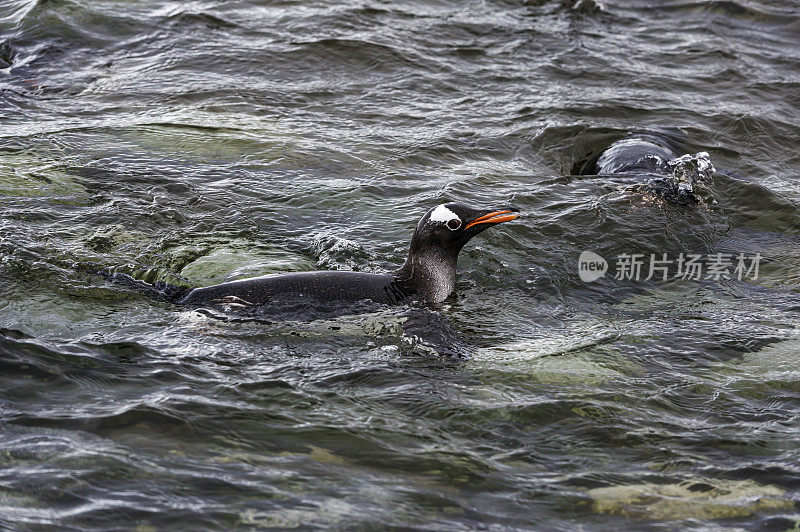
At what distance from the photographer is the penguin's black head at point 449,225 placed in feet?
22.1

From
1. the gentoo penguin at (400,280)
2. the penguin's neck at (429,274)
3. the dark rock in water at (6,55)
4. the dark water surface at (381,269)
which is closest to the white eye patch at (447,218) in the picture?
the gentoo penguin at (400,280)

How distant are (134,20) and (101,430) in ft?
31.2

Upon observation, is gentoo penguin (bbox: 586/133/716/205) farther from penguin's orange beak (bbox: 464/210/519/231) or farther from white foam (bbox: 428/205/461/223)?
white foam (bbox: 428/205/461/223)

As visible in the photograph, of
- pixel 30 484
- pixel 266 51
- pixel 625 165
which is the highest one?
pixel 266 51

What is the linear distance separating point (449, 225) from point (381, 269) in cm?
89

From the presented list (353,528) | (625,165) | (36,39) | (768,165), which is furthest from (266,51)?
(353,528)

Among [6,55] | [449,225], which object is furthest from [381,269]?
[6,55]

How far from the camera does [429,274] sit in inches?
267

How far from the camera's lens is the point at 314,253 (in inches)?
297

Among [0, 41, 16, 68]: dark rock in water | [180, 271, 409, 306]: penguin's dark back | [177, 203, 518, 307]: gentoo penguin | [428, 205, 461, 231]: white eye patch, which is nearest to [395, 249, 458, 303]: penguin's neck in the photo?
[177, 203, 518, 307]: gentoo penguin

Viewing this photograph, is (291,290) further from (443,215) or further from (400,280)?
(443,215)

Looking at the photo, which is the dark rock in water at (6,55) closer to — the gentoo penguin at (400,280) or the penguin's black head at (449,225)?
the gentoo penguin at (400,280)

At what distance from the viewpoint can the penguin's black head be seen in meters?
6.75

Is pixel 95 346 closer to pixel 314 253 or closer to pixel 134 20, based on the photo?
pixel 314 253
